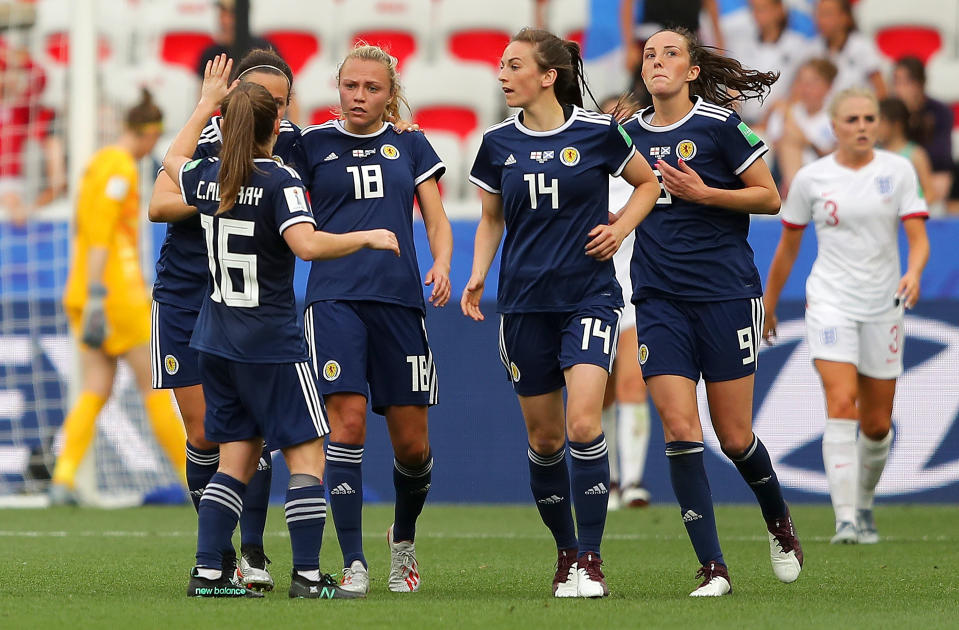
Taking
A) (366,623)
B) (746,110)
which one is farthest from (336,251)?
(746,110)

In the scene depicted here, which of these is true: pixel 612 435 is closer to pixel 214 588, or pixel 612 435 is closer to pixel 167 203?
pixel 167 203

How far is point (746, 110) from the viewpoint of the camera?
1316 cm

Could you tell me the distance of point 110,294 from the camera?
9961mm

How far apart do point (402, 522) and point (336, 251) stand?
151cm

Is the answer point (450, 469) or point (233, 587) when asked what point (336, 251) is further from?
point (450, 469)

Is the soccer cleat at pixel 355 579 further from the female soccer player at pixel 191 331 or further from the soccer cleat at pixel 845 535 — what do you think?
the soccer cleat at pixel 845 535

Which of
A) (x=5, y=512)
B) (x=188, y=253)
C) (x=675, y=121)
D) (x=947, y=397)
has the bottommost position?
(x=5, y=512)

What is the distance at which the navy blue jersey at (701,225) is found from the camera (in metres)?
5.89

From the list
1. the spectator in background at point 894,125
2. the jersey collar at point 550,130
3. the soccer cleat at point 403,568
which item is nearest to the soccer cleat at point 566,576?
the soccer cleat at point 403,568

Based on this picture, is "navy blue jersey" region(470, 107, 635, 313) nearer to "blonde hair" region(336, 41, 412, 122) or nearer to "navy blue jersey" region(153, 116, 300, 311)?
"blonde hair" region(336, 41, 412, 122)

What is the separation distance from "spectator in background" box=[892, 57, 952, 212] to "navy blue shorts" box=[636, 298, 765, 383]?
253 inches

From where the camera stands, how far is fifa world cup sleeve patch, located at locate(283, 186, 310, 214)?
199 inches

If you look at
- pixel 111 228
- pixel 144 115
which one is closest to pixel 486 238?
pixel 144 115

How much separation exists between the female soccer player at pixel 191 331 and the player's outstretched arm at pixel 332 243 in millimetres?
919
